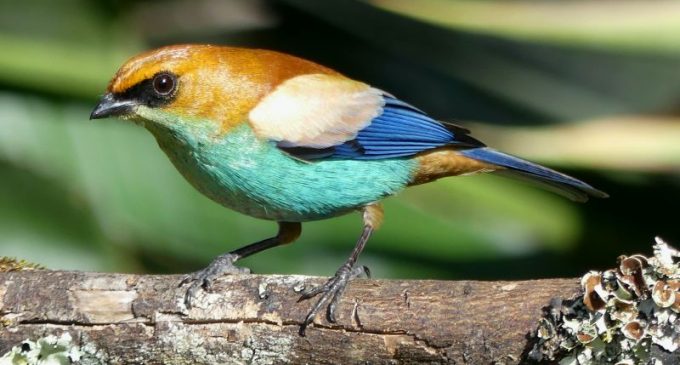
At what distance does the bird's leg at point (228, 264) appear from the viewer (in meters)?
4.10

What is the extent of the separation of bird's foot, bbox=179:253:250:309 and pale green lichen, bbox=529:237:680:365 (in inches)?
48.6

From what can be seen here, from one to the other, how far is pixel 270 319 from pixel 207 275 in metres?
0.50

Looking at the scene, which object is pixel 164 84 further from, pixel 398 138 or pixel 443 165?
pixel 443 165

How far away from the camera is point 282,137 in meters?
4.86

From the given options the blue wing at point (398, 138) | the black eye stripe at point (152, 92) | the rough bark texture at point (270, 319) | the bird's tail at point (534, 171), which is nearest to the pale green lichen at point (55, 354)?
the rough bark texture at point (270, 319)

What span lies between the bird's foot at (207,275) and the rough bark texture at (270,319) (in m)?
0.04

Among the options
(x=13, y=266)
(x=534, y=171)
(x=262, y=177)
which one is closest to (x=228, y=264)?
(x=262, y=177)

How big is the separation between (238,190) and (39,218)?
2.20m

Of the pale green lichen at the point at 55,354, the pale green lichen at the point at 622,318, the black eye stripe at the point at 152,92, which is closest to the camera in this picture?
the pale green lichen at the point at 622,318

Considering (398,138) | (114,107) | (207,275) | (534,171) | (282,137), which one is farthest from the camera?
(534,171)

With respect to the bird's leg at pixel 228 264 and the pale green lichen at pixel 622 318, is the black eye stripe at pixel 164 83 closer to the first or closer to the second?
the bird's leg at pixel 228 264

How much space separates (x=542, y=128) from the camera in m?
7.14

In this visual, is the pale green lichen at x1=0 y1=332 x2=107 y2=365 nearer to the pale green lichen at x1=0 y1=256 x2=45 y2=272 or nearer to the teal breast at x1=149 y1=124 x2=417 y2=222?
the pale green lichen at x1=0 y1=256 x2=45 y2=272

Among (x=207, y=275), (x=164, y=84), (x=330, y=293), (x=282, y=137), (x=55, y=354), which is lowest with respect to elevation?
(x=55, y=354)
